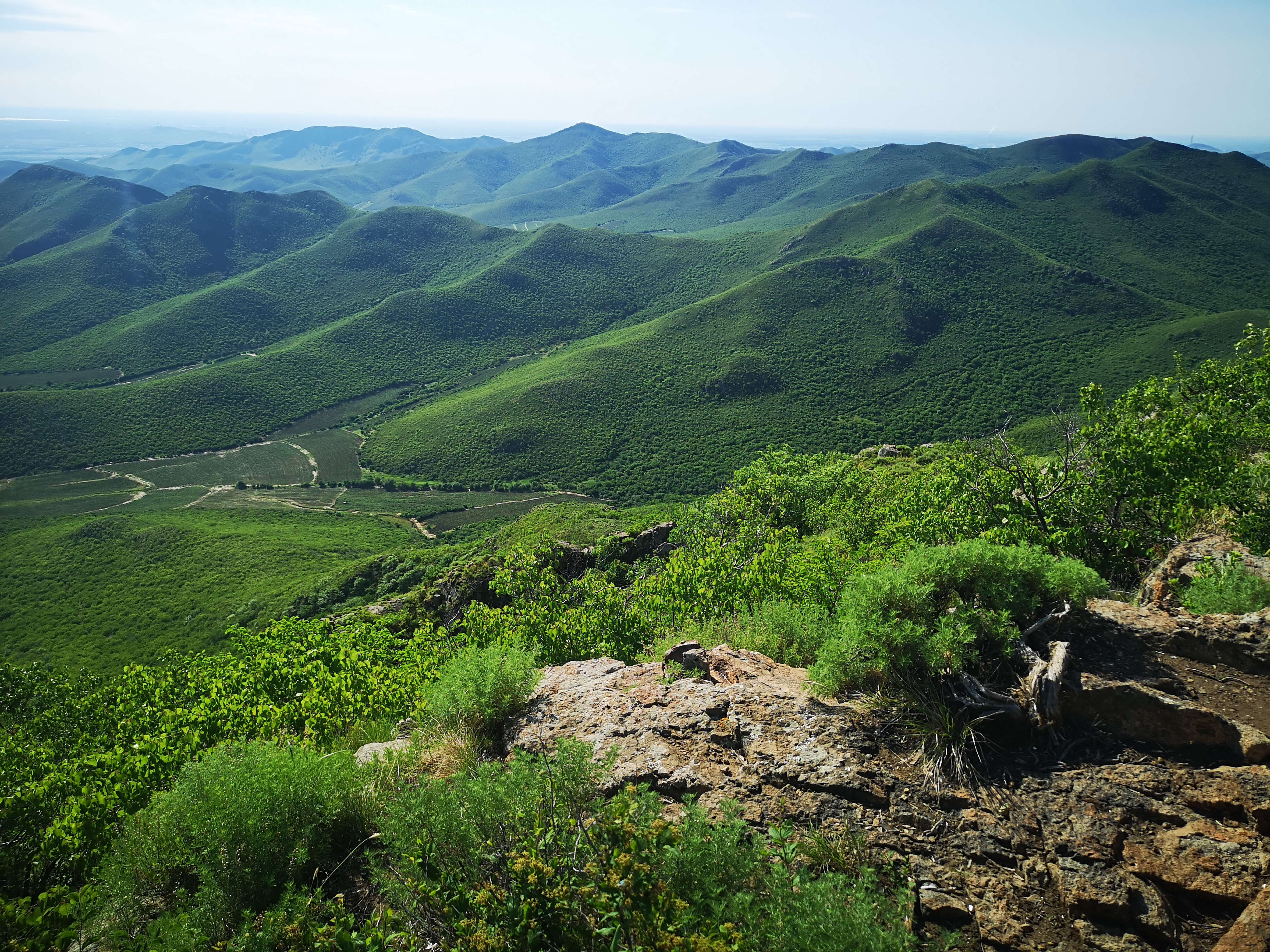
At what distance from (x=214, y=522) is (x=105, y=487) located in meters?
28.9

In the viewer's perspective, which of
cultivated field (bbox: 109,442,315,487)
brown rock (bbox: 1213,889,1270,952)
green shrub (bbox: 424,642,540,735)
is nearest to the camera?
brown rock (bbox: 1213,889,1270,952)

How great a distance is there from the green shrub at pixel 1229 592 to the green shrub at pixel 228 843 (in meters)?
10.5

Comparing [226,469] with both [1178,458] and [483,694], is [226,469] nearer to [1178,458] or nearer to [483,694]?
[483,694]

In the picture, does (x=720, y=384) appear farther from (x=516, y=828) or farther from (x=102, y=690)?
(x=516, y=828)

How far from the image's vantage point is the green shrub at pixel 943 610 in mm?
6871

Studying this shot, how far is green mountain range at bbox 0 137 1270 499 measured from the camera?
3666 inches

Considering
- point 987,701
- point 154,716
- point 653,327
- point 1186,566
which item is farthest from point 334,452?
point 987,701

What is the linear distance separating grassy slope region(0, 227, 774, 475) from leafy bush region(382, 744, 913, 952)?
121391 millimetres

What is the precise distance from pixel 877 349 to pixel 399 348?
99.0 meters

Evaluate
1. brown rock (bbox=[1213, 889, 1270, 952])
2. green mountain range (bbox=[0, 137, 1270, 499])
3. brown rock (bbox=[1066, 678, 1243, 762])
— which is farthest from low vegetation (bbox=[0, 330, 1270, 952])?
green mountain range (bbox=[0, 137, 1270, 499])

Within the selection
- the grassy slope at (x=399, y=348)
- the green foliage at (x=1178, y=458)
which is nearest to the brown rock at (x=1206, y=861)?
the green foliage at (x=1178, y=458)

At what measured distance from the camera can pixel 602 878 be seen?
484cm

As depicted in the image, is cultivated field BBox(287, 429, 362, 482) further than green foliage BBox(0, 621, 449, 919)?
Yes

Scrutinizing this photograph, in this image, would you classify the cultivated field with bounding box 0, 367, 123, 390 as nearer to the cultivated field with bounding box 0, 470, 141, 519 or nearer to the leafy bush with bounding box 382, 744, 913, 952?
the cultivated field with bounding box 0, 470, 141, 519
